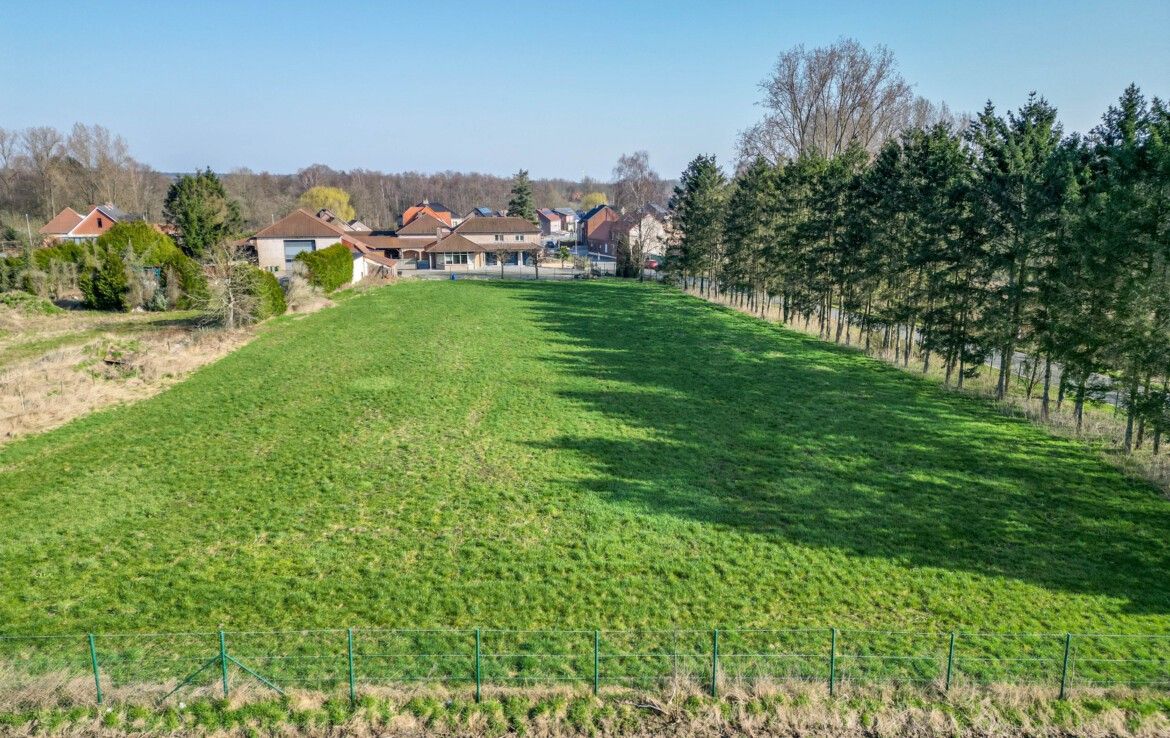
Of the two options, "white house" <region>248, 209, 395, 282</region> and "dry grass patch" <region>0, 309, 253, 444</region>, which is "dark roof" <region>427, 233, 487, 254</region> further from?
"dry grass patch" <region>0, 309, 253, 444</region>

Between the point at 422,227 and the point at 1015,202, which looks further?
the point at 422,227

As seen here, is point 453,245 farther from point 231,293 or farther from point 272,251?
point 231,293

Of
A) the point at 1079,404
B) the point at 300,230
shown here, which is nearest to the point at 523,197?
the point at 300,230

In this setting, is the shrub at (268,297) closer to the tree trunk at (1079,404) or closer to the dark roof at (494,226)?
the tree trunk at (1079,404)

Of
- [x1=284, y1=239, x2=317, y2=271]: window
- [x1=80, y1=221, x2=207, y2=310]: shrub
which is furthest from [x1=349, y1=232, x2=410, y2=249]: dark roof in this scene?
[x1=80, y1=221, x2=207, y2=310]: shrub

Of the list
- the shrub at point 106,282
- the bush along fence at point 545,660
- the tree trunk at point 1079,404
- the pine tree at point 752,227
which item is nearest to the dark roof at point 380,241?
the shrub at point 106,282
